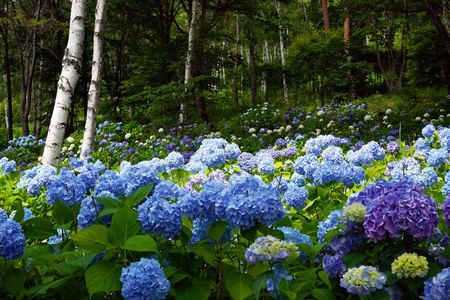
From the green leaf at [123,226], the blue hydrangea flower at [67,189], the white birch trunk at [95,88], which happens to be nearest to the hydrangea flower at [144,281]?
the green leaf at [123,226]

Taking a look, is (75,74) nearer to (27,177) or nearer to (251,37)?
(27,177)

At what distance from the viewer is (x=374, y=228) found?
4.70 ft

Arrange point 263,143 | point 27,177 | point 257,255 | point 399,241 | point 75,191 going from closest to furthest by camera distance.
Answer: point 257,255 → point 399,241 → point 75,191 → point 27,177 → point 263,143

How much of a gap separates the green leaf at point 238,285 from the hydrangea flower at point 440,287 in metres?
0.54

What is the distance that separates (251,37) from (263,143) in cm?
751

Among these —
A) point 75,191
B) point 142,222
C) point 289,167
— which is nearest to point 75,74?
point 289,167

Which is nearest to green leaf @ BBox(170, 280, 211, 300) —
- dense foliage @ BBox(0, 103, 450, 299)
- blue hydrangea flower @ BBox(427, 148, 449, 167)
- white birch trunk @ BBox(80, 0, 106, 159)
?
dense foliage @ BBox(0, 103, 450, 299)

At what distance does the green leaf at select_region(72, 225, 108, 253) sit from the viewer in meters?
1.48

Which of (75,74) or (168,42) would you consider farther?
(168,42)

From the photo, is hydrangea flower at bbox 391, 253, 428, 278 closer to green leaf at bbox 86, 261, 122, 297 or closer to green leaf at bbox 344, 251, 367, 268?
green leaf at bbox 344, 251, 367, 268

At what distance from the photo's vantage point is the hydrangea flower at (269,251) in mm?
1396

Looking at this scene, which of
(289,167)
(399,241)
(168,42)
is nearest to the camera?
(399,241)

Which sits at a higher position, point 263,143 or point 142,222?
point 142,222

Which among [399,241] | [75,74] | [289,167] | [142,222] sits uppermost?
[75,74]
